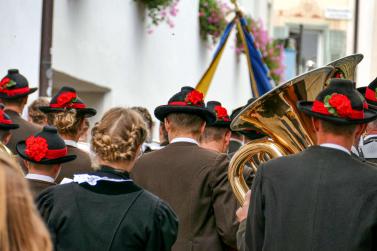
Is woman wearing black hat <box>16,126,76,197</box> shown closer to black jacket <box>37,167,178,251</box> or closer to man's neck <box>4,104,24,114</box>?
black jacket <box>37,167,178,251</box>

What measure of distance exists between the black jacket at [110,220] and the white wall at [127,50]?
6664 mm

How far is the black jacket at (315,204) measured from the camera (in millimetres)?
4457

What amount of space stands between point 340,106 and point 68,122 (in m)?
2.33

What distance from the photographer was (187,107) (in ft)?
20.2

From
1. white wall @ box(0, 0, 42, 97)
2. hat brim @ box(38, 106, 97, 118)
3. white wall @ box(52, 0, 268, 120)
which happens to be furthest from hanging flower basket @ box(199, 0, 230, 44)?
hat brim @ box(38, 106, 97, 118)

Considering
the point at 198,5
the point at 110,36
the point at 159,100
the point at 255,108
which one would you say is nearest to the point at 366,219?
the point at 255,108

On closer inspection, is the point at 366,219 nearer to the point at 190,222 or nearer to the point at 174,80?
the point at 190,222

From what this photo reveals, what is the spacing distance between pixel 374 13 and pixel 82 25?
634 centimetres

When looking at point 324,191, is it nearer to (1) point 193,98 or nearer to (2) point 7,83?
(1) point 193,98

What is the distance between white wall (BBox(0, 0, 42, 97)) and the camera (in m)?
9.91

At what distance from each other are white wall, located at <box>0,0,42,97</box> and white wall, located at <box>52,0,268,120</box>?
518 millimetres

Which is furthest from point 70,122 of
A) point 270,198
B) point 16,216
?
point 16,216

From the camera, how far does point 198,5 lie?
18.6m

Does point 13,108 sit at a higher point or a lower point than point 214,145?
higher
